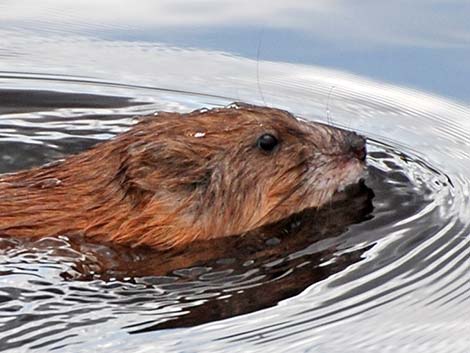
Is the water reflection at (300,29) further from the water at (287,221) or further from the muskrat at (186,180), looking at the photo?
the muskrat at (186,180)

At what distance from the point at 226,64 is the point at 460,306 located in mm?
2723

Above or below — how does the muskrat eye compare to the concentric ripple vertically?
above

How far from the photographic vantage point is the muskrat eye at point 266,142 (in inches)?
281

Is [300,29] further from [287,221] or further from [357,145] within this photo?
[287,221]

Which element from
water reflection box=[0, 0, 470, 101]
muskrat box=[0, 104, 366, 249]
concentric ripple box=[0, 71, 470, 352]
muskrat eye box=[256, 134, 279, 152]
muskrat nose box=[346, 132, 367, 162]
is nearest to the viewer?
concentric ripple box=[0, 71, 470, 352]

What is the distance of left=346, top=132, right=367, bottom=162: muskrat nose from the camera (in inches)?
286

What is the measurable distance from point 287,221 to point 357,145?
47 cm

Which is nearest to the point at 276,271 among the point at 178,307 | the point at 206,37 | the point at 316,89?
the point at 178,307

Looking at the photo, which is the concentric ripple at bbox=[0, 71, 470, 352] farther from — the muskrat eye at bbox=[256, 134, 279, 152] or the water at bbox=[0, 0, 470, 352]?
the muskrat eye at bbox=[256, 134, 279, 152]

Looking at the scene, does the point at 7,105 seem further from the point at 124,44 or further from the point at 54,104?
the point at 124,44

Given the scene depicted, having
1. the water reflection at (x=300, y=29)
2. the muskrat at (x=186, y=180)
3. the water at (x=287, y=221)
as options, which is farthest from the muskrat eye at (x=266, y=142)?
the water reflection at (x=300, y=29)

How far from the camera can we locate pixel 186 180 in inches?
273

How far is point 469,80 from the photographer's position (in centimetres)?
842

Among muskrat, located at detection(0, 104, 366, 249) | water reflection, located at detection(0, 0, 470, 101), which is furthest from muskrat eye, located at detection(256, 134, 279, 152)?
water reflection, located at detection(0, 0, 470, 101)
